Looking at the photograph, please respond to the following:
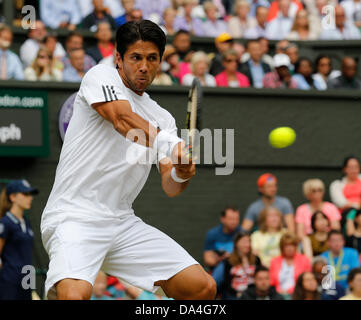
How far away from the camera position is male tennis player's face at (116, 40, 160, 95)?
5344 mm

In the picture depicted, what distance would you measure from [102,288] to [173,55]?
3.47 metres

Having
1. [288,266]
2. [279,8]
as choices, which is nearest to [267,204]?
[288,266]

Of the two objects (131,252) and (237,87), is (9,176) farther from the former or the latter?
(131,252)

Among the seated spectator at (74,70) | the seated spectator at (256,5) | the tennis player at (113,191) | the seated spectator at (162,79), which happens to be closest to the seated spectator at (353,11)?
the seated spectator at (256,5)

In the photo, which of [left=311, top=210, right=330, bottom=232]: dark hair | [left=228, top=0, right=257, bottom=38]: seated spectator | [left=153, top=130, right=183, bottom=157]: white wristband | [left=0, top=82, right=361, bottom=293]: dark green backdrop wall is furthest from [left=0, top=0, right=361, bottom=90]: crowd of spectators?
[left=153, top=130, right=183, bottom=157]: white wristband

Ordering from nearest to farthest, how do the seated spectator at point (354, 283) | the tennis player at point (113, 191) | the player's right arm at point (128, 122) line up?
1. the player's right arm at point (128, 122)
2. the tennis player at point (113, 191)
3. the seated spectator at point (354, 283)

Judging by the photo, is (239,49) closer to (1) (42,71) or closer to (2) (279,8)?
(2) (279,8)

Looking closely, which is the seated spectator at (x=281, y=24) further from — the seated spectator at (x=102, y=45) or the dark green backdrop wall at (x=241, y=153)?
the seated spectator at (x=102, y=45)

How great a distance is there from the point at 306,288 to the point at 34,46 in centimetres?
453

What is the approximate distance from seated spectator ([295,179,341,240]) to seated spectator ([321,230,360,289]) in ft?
1.61

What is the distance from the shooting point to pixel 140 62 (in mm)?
5355

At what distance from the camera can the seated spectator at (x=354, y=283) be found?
891 cm

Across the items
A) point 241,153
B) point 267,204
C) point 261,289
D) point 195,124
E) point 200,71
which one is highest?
point 200,71

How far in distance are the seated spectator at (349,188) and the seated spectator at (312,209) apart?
0.49ft
